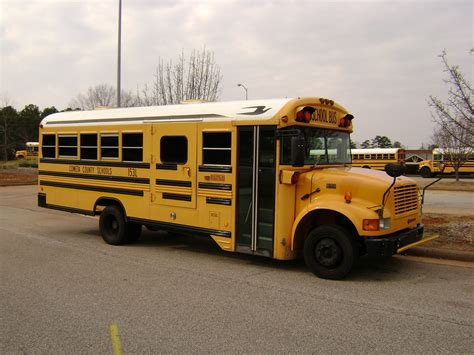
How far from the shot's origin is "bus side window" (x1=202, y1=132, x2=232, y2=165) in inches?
280

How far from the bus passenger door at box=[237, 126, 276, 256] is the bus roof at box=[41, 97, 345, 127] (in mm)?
261

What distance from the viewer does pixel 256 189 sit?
6805 millimetres

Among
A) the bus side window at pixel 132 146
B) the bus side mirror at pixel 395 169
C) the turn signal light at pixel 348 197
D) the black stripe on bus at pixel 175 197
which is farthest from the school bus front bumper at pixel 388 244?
the bus side window at pixel 132 146

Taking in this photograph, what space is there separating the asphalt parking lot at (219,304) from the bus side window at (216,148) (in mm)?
1709

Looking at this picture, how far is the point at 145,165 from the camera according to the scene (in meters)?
8.28

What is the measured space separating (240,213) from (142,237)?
382cm

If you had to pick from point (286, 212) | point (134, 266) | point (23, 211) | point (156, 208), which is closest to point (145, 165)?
point (156, 208)

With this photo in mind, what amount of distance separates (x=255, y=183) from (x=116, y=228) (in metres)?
3.64

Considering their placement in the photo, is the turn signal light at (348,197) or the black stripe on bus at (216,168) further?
the black stripe on bus at (216,168)

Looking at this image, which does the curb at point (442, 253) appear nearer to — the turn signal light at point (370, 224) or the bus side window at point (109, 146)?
the turn signal light at point (370, 224)

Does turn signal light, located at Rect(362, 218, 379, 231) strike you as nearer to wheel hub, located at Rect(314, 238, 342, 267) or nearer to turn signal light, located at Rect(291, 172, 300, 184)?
wheel hub, located at Rect(314, 238, 342, 267)

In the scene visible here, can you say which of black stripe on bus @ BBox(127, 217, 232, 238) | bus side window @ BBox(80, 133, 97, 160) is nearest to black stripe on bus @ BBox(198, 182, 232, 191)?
black stripe on bus @ BBox(127, 217, 232, 238)

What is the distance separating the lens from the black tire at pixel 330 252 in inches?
241

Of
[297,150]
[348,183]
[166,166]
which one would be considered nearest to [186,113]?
[166,166]
